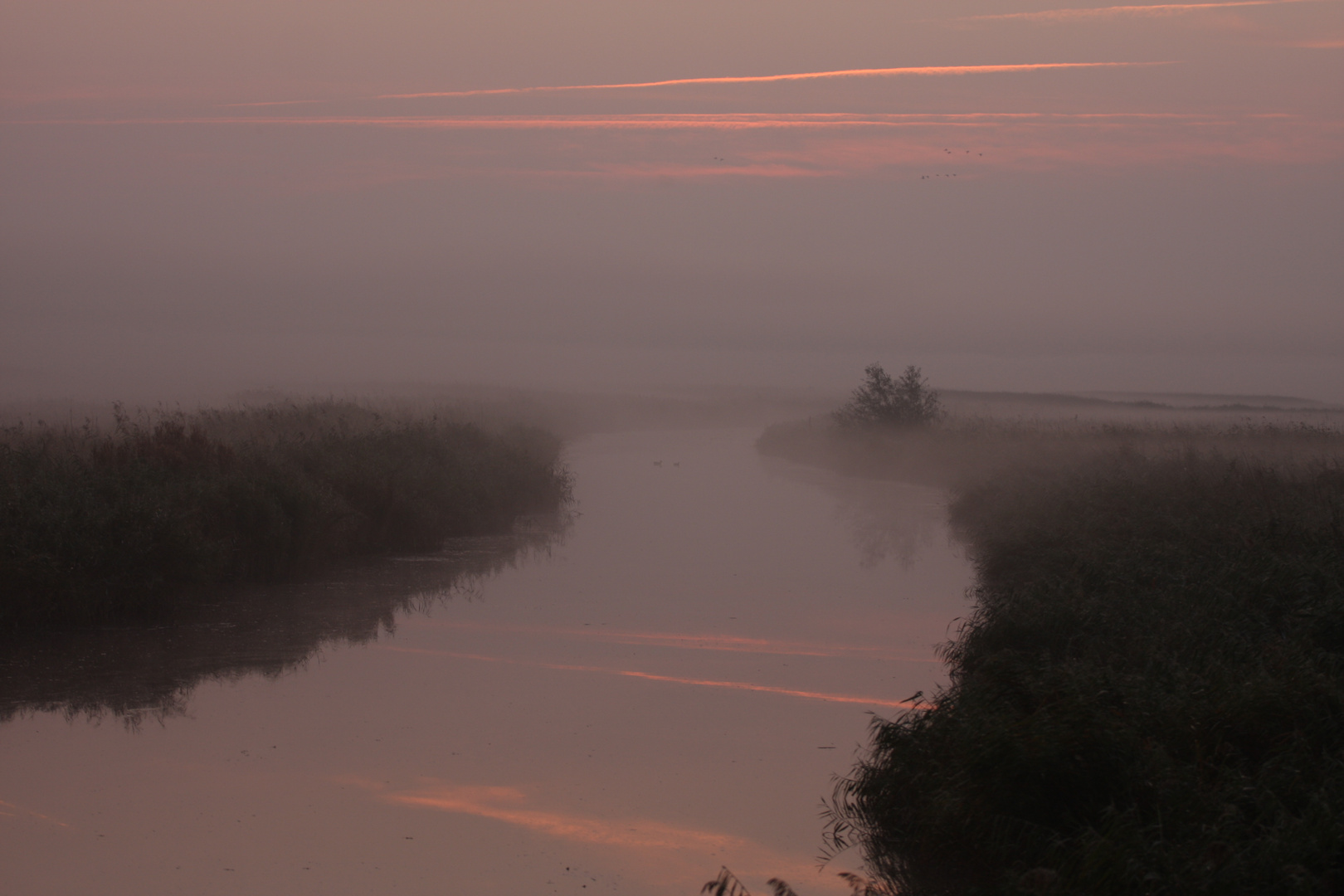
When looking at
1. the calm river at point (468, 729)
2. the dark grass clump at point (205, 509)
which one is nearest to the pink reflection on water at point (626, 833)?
the calm river at point (468, 729)

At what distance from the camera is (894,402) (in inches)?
1179

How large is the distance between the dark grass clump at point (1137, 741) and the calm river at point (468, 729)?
669 mm

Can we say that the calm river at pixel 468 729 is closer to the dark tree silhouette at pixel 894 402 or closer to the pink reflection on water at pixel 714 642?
Result: the pink reflection on water at pixel 714 642

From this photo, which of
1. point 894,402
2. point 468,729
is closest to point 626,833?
point 468,729

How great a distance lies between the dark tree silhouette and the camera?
2956cm

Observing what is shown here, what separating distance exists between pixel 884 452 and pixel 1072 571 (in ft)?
60.4

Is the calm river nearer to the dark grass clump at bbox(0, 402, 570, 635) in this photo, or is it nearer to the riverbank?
the dark grass clump at bbox(0, 402, 570, 635)

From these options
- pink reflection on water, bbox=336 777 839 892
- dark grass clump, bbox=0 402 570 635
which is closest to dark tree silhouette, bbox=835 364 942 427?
dark grass clump, bbox=0 402 570 635

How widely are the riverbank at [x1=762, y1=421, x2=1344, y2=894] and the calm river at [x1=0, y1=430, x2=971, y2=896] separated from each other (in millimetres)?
666

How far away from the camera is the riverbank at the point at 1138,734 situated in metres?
4.09

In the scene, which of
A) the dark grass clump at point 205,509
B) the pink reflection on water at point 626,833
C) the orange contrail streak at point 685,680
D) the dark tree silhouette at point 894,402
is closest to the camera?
the pink reflection on water at point 626,833

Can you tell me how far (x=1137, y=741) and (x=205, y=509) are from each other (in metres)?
9.26

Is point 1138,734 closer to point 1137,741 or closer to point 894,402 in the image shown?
point 1137,741

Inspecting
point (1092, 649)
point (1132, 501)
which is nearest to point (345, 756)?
point (1092, 649)
